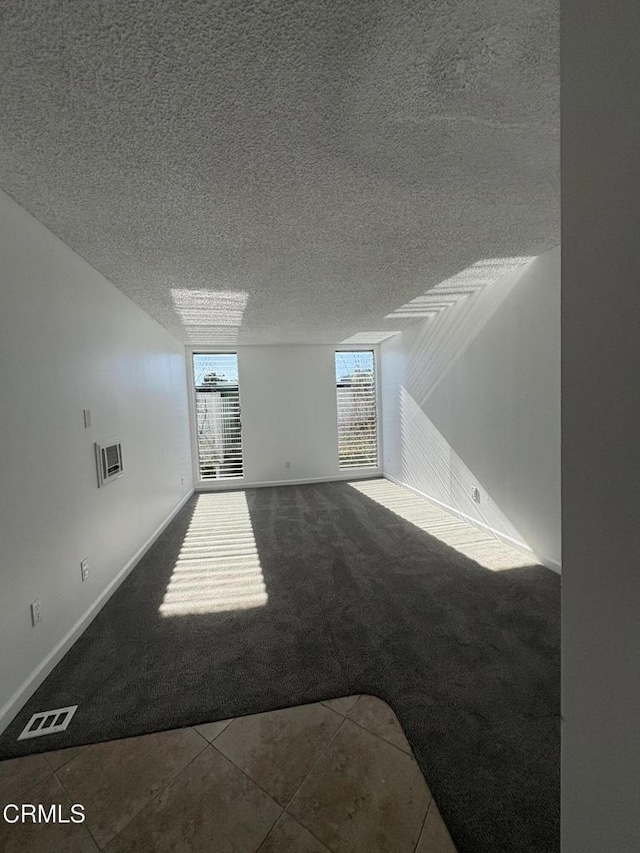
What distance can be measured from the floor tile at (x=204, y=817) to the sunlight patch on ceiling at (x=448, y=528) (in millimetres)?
2362

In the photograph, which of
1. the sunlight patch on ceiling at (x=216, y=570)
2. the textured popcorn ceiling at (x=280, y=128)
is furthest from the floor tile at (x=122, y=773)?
the textured popcorn ceiling at (x=280, y=128)

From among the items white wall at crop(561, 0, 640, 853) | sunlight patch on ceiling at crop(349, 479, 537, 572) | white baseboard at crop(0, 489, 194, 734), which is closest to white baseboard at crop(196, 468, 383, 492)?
sunlight patch on ceiling at crop(349, 479, 537, 572)

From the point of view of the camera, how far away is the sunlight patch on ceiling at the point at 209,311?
11.3 feet

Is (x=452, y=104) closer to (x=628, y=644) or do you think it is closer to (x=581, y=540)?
(x=581, y=540)

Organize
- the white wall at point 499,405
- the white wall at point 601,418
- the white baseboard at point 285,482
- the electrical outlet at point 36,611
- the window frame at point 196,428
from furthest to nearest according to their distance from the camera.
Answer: the white baseboard at point 285,482 < the window frame at point 196,428 < the white wall at point 499,405 < the electrical outlet at point 36,611 < the white wall at point 601,418

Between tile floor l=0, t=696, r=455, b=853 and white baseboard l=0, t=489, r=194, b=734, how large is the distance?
27cm

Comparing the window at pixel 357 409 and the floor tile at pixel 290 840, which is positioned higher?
the window at pixel 357 409

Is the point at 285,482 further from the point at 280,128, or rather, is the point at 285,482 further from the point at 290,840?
the point at 280,128

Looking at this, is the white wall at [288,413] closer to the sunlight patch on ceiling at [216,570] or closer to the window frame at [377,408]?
the window frame at [377,408]

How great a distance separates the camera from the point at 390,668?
6.35ft

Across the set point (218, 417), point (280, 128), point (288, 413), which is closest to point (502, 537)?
point (280, 128)

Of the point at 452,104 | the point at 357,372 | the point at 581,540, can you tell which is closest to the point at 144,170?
the point at 452,104

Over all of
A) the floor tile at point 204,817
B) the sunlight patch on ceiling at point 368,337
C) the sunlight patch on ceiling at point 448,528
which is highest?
the sunlight patch on ceiling at point 368,337

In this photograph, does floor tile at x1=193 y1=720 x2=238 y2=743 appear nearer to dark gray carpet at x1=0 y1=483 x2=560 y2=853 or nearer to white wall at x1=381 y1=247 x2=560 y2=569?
dark gray carpet at x1=0 y1=483 x2=560 y2=853
